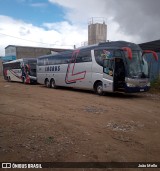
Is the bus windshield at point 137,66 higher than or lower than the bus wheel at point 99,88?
higher

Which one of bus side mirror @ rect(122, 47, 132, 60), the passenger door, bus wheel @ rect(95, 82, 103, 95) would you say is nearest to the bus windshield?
bus side mirror @ rect(122, 47, 132, 60)

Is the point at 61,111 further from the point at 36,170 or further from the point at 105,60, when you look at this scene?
the point at 105,60

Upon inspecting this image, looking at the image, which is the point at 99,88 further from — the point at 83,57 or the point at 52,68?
the point at 52,68

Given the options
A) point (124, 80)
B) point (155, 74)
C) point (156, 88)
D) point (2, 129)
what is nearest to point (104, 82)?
point (124, 80)

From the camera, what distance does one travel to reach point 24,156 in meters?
4.84

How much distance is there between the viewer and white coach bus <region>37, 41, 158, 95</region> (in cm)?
1398

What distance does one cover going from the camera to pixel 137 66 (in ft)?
46.6

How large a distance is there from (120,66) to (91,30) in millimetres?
38172

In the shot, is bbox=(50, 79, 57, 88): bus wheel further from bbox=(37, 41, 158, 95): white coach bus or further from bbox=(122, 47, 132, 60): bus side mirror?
bbox=(122, 47, 132, 60): bus side mirror

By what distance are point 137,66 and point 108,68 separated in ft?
5.76

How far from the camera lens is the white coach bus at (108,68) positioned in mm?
13977

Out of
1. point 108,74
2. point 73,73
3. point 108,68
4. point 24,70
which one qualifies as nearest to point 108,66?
point 108,68

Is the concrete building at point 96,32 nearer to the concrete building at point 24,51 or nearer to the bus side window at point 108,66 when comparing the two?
the concrete building at point 24,51

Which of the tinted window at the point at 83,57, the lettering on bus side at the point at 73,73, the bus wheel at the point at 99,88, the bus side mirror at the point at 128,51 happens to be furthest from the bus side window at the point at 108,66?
the lettering on bus side at the point at 73,73
